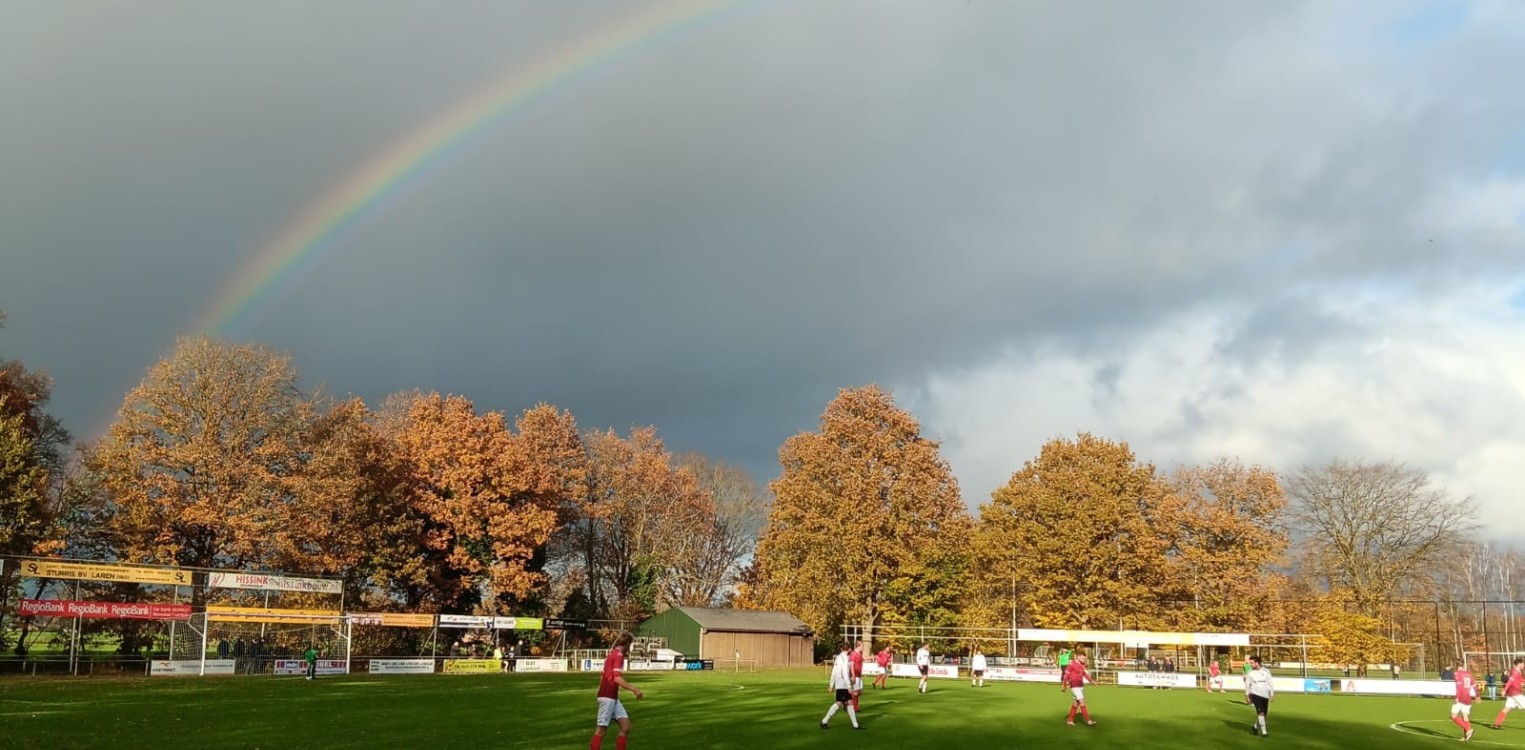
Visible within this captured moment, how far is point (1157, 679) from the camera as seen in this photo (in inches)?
2030

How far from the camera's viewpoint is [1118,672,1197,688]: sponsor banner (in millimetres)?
51625

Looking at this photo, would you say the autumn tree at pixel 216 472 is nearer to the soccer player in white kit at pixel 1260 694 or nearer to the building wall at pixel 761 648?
the building wall at pixel 761 648

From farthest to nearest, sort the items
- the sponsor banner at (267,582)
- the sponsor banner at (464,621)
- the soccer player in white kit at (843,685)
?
the sponsor banner at (464,621)
the sponsor banner at (267,582)
the soccer player in white kit at (843,685)

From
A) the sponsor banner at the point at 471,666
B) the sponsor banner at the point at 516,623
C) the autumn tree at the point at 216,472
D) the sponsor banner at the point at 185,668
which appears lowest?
the sponsor banner at the point at 471,666

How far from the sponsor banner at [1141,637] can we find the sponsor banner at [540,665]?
28.2m

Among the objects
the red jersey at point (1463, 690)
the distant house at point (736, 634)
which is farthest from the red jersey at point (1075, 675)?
the distant house at point (736, 634)

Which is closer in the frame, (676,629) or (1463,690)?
(1463,690)

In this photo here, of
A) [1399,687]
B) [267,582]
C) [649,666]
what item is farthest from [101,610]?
[1399,687]

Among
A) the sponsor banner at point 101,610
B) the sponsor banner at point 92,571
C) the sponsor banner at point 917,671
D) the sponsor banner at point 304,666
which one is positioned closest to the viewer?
the sponsor banner at point 101,610

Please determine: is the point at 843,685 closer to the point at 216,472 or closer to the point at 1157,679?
the point at 1157,679

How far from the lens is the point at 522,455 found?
211ft

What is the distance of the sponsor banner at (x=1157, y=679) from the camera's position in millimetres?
51625

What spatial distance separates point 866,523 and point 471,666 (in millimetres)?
26692

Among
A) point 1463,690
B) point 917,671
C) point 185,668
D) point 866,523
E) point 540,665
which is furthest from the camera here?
point 866,523
